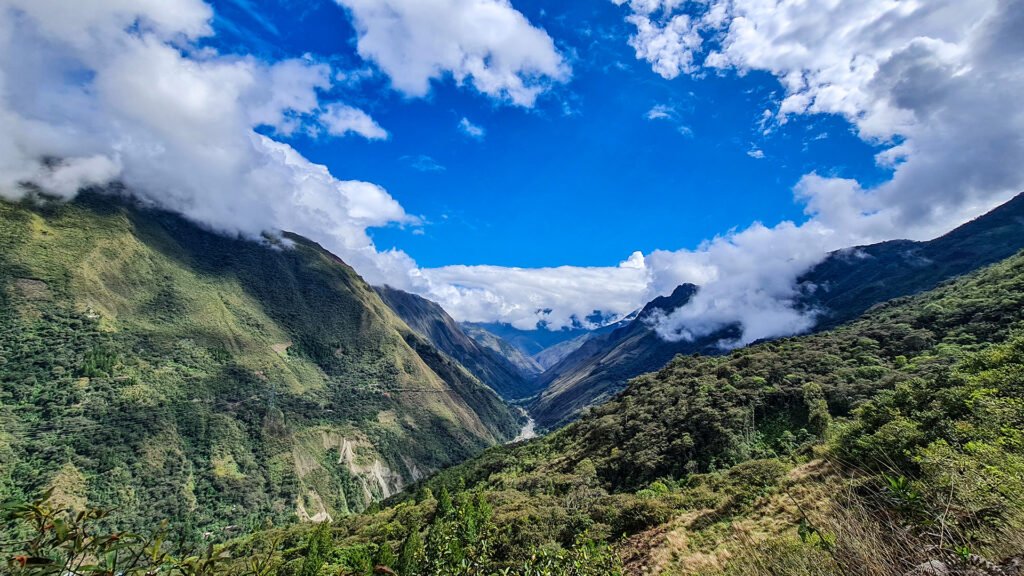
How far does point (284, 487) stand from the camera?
162 meters

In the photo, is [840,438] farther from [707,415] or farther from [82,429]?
[82,429]

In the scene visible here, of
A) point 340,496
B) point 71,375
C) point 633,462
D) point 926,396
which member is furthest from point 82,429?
point 926,396

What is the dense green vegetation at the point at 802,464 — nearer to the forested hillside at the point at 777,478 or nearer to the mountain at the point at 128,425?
the forested hillside at the point at 777,478

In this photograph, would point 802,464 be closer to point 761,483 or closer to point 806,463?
point 806,463

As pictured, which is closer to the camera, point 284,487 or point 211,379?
point 284,487

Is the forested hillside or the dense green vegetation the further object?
the dense green vegetation

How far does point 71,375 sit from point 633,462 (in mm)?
208454

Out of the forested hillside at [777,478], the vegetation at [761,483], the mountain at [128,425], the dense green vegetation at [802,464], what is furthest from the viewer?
the mountain at [128,425]

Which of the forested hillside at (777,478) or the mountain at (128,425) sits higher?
the mountain at (128,425)

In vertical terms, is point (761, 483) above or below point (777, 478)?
below

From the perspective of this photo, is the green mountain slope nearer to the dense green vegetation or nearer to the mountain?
the dense green vegetation

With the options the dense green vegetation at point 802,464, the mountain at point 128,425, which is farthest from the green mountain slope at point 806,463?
the mountain at point 128,425

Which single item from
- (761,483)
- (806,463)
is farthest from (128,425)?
(806,463)

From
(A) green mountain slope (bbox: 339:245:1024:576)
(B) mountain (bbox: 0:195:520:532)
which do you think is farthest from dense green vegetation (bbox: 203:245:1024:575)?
(B) mountain (bbox: 0:195:520:532)
